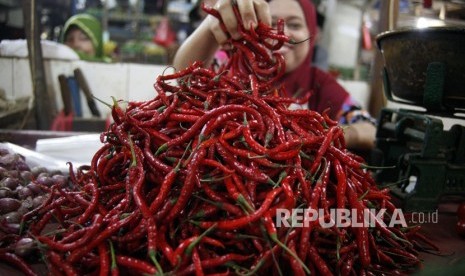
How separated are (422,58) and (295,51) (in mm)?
1791

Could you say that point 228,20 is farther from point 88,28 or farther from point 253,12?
point 88,28

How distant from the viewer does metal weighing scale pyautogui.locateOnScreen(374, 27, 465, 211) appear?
210 cm

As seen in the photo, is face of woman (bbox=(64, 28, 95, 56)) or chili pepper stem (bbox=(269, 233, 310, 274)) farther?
face of woman (bbox=(64, 28, 95, 56))

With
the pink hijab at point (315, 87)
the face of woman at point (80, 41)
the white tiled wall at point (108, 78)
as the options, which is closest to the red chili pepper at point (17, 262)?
the pink hijab at point (315, 87)

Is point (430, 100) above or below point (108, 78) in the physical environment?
above

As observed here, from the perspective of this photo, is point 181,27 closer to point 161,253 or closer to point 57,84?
point 57,84

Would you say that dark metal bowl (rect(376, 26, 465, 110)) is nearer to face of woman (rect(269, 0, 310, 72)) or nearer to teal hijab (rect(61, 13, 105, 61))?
face of woman (rect(269, 0, 310, 72))

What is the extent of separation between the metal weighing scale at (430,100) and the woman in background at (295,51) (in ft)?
1.50

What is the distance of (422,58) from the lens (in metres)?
2.20

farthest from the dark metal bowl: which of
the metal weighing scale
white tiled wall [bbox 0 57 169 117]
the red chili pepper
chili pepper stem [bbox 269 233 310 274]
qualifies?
white tiled wall [bbox 0 57 169 117]

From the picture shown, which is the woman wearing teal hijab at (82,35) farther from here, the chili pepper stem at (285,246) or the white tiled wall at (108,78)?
the chili pepper stem at (285,246)

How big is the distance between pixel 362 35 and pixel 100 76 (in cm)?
639

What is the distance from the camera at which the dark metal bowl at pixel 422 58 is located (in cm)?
205

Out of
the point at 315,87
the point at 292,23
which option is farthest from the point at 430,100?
the point at 315,87
